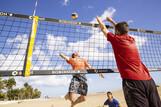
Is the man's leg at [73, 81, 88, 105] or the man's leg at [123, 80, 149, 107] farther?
the man's leg at [73, 81, 88, 105]

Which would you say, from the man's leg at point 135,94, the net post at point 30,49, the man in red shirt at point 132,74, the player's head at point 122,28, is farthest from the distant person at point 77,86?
the man's leg at point 135,94

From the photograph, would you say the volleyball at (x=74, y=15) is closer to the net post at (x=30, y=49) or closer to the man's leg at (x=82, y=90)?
the net post at (x=30, y=49)

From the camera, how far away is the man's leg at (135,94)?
360cm

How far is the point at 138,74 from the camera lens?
12.5 feet

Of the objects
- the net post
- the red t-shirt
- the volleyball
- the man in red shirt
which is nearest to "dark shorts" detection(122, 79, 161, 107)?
the man in red shirt

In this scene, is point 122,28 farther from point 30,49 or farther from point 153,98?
point 30,49

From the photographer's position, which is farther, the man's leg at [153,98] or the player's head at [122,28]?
the player's head at [122,28]

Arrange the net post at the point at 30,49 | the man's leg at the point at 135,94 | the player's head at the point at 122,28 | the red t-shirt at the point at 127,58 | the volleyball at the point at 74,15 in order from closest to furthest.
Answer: the man's leg at the point at 135,94, the red t-shirt at the point at 127,58, the player's head at the point at 122,28, the net post at the point at 30,49, the volleyball at the point at 74,15

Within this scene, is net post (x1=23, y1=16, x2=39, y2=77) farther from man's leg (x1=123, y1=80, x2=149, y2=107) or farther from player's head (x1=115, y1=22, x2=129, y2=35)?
man's leg (x1=123, y1=80, x2=149, y2=107)

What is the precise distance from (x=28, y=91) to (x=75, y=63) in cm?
6899

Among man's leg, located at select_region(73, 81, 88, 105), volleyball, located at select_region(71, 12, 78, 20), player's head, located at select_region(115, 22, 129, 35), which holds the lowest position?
man's leg, located at select_region(73, 81, 88, 105)

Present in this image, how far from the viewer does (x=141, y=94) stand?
3.63 m

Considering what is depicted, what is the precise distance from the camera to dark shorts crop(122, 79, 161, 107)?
361cm

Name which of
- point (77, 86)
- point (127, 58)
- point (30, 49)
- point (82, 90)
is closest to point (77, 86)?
point (77, 86)
